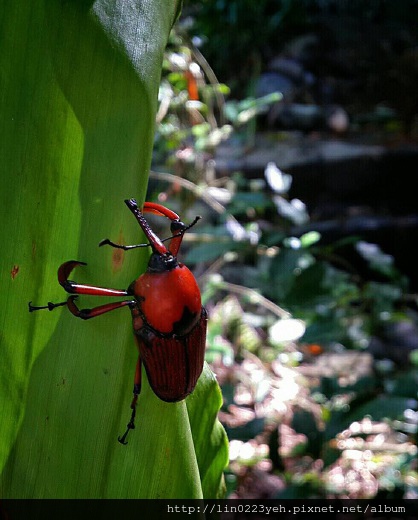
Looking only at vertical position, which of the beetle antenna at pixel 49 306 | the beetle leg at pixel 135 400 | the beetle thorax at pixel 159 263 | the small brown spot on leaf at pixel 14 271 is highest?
the beetle thorax at pixel 159 263

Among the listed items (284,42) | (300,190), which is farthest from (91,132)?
(284,42)

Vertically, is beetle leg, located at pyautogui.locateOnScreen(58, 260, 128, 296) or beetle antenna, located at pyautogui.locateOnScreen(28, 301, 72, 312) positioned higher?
beetle leg, located at pyautogui.locateOnScreen(58, 260, 128, 296)

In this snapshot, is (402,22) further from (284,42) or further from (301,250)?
(301,250)

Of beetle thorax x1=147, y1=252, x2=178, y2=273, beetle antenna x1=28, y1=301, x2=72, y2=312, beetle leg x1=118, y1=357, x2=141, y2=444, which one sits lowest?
beetle leg x1=118, y1=357, x2=141, y2=444

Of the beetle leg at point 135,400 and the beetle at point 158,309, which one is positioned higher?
the beetle at point 158,309

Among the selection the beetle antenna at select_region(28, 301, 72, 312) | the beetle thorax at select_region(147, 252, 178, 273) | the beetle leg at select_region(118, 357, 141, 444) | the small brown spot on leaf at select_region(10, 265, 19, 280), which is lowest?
the beetle leg at select_region(118, 357, 141, 444)
